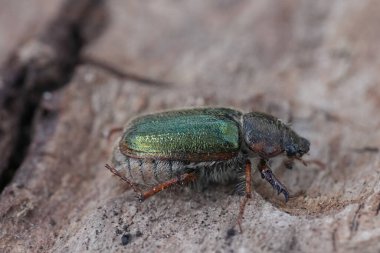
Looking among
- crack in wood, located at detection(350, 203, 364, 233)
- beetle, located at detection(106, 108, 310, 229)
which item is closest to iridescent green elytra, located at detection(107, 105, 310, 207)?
beetle, located at detection(106, 108, 310, 229)

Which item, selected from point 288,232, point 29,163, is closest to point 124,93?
point 29,163

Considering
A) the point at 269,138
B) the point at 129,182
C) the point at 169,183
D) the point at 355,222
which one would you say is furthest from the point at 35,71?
the point at 355,222

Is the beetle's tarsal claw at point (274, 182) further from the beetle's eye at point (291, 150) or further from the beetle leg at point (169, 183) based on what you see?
the beetle leg at point (169, 183)

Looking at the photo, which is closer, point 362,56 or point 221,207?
point 221,207

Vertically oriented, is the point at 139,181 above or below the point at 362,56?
below

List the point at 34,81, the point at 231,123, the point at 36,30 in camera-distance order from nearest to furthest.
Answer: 1. the point at 231,123
2. the point at 34,81
3. the point at 36,30

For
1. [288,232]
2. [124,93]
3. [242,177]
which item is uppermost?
[124,93]

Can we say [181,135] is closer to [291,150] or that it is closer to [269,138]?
[269,138]

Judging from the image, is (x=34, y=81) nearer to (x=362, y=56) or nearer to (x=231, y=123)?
(x=231, y=123)
